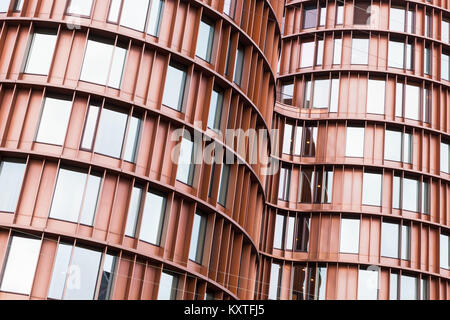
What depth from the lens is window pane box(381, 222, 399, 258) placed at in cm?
4850

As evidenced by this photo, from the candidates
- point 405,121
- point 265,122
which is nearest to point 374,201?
point 405,121

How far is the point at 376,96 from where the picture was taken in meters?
51.8

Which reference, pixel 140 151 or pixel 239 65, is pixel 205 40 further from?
pixel 140 151

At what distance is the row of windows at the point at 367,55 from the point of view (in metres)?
52.8

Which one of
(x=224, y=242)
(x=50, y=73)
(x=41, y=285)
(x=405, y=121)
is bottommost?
(x=41, y=285)

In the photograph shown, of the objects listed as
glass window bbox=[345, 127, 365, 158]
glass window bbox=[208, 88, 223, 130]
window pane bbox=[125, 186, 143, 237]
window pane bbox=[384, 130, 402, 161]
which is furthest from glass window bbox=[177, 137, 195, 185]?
window pane bbox=[384, 130, 402, 161]

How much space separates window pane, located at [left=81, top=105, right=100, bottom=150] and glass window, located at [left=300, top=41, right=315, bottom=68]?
2529cm

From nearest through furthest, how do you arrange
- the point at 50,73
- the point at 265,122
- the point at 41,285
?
the point at 41,285 → the point at 50,73 → the point at 265,122

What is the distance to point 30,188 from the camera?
1176 inches

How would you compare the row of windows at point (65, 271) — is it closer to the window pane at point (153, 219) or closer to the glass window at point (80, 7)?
the window pane at point (153, 219)

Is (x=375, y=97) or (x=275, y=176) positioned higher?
(x=375, y=97)

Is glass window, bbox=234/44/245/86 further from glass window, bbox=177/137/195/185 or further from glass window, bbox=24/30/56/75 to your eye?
glass window, bbox=24/30/56/75

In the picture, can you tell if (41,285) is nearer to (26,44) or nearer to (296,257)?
(26,44)
